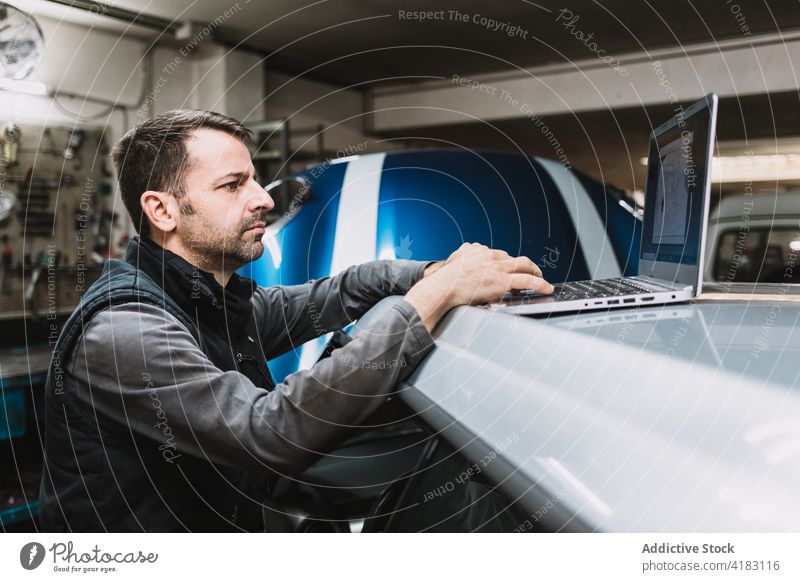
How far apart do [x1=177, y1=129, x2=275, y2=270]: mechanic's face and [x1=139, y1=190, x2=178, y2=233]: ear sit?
12 millimetres

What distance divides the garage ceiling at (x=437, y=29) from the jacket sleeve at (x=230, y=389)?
3.04 feet

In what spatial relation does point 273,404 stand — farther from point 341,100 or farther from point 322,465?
point 341,100

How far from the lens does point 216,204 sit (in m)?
0.86

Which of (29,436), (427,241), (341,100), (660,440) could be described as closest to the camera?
(660,440)

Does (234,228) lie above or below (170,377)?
above

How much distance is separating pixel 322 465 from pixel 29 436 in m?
1.14

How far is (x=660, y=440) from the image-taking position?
0.36 meters

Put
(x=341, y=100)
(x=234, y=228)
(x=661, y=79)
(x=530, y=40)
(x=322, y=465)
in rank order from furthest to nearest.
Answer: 1. (x=661, y=79)
2. (x=341, y=100)
3. (x=530, y=40)
4. (x=322, y=465)
5. (x=234, y=228)

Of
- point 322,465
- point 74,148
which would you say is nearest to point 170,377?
point 322,465

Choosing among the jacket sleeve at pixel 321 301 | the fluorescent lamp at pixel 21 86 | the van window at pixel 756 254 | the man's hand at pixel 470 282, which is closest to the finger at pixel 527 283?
the man's hand at pixel 470 282

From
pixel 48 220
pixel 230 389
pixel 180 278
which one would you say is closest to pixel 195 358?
pixel 230 389

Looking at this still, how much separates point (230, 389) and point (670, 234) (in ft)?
1.78

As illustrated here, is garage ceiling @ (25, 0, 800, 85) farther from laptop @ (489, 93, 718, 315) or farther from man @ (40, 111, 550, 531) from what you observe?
laptop @ (489, 93, 718, 315)

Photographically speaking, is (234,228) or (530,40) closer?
(234,228)
